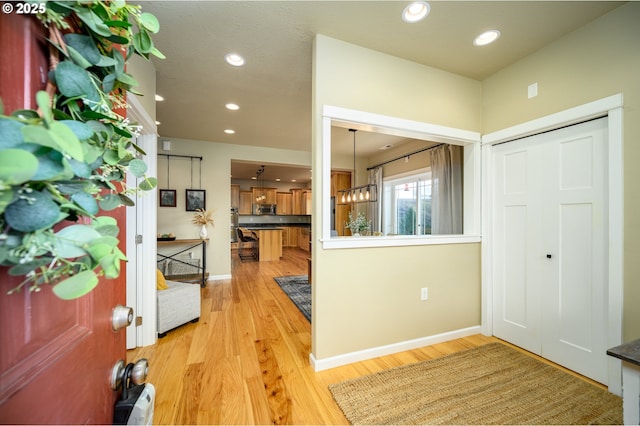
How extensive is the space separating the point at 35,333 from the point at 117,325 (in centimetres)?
28

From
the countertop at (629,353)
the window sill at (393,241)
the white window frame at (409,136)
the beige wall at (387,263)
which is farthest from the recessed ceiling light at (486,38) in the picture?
the countertop at (629,353)

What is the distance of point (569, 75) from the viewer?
199cm

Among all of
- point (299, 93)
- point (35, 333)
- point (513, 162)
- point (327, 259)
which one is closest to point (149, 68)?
point (299, 93)

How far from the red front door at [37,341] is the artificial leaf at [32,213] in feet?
0.37

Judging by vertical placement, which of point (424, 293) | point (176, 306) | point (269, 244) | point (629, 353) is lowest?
point (176, 306)

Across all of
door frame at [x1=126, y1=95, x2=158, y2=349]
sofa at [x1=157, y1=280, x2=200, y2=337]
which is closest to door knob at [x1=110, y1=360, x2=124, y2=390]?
door frame at [x1=126, y1=95, x2=158, y2=349]

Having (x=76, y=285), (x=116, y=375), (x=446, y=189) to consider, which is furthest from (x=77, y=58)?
(x=446, y=189)

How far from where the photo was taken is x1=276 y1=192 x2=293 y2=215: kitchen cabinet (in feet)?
32.7

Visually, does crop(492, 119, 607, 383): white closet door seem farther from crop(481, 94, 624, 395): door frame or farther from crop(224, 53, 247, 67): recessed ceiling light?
crop(224, 53, 247, 67): recessed ceiling light

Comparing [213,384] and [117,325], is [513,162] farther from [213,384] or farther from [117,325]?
[213,384]

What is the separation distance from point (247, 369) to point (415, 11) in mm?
2981

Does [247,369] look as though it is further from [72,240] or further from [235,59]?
[235,59]

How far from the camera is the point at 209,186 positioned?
480 cm

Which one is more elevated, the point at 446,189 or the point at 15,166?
the point at 446,189
